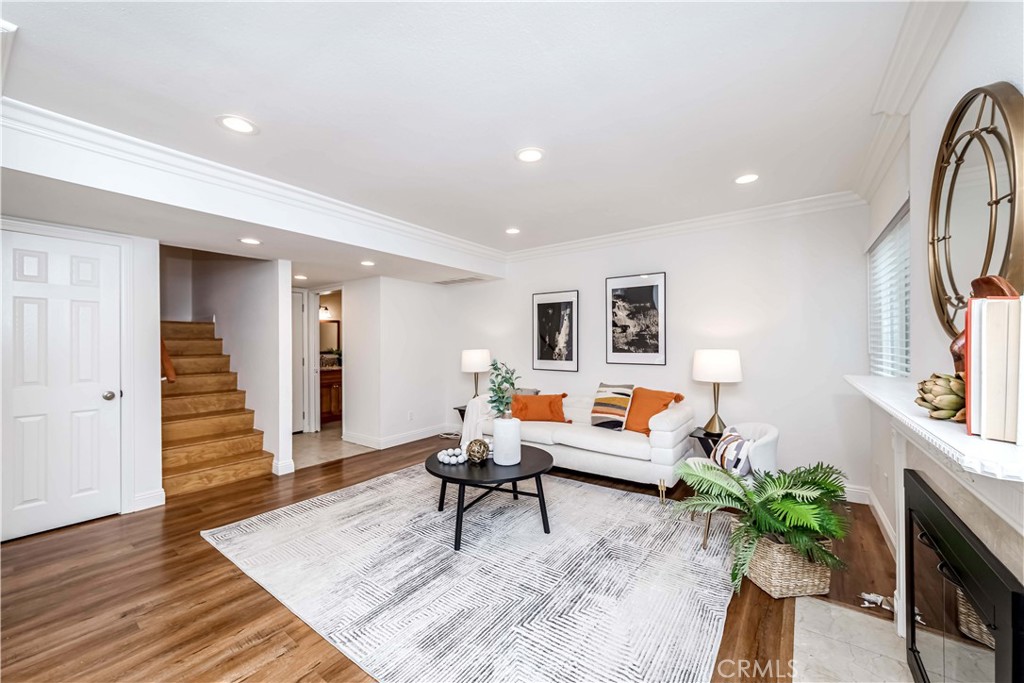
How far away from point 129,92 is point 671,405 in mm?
4342

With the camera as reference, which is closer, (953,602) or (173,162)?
(953,602)

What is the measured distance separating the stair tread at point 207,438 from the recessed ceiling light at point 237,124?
3.26m

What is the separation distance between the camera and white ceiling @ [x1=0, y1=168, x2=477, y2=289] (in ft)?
7.83

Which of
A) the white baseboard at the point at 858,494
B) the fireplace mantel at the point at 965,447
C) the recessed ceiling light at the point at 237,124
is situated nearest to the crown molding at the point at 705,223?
the white baseboard at the point at 858,494

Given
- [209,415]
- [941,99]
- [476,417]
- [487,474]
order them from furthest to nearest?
1. [476,417]
2. [209,415]
3. [487,474]
4. [941,99]

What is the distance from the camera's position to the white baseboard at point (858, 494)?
3.38 m

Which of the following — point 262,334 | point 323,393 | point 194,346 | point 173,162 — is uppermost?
point 173,162

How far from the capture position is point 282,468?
4277 millimetres

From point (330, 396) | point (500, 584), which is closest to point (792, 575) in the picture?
point (500, 584)

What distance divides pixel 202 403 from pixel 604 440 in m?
4.32

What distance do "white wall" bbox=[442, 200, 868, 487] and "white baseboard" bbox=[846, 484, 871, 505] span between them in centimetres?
5

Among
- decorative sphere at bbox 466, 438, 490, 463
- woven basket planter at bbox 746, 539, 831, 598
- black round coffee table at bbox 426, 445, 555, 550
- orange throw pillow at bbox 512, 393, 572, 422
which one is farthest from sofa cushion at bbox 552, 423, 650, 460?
woven basket planter at bbox 746, 539, 831, 598

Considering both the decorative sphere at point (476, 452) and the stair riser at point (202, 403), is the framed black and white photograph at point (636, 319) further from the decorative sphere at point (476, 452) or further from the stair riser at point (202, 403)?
the stair riser at point (202, 403)

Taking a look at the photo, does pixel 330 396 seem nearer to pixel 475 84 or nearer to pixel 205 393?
pixel 205 393
